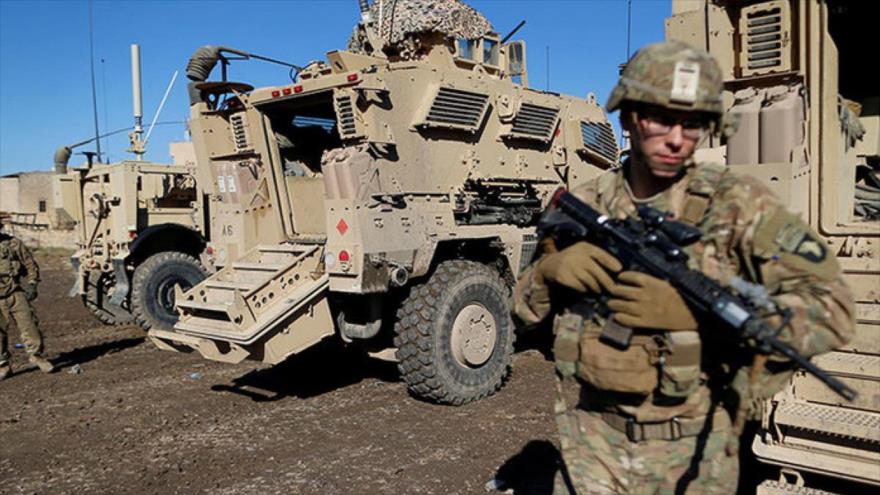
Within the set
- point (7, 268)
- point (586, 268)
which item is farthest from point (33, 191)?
point (586, 268)

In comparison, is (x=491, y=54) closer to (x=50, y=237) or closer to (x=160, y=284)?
(x=160, y=284)

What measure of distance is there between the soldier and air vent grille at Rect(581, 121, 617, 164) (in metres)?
5.65

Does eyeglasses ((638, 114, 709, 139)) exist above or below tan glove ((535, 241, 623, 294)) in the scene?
above

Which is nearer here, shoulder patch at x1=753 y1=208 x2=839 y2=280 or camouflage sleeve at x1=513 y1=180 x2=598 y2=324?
shoulder patch at x1=753 y1=208 x2=839 y2=280

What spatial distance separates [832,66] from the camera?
3.03 metres

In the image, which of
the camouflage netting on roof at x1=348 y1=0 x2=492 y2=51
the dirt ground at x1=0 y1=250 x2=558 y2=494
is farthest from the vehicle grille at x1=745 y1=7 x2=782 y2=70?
the camouflage netting on roof at x1=348 y1=0 x2=492 y2=51

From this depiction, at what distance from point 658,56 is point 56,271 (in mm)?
18578

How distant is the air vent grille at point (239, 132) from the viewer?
6.39 meters

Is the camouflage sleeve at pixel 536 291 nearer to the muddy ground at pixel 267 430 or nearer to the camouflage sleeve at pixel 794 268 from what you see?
the camouflage sleeve at pixel 794 268

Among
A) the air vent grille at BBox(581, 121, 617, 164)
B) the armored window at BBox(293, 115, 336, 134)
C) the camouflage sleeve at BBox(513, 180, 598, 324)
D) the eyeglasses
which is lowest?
the camouflage sleeve at BBox(513, 180, 598, 324)

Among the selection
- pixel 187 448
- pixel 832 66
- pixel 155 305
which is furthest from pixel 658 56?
pixel 155 305

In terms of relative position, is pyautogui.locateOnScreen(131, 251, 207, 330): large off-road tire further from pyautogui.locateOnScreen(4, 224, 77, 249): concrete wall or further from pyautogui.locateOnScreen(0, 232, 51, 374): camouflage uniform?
pyautogui.locateOnScreen(4, 224, 77, 249): concrete wall

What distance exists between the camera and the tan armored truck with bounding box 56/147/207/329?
8.73 metres

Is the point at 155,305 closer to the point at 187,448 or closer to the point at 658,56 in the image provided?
the point at 187,448
